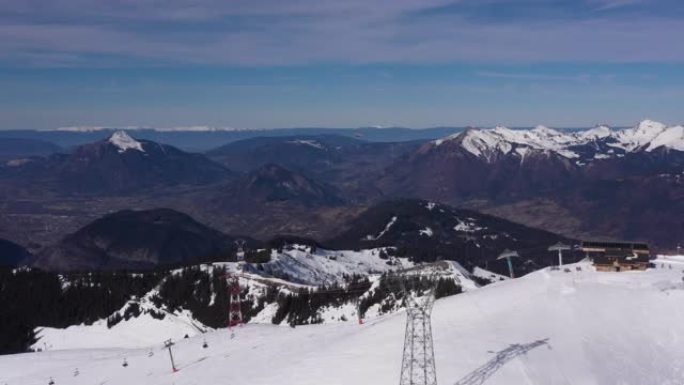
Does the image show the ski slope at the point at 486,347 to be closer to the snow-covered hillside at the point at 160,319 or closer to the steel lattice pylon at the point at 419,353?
the steel lattice pylon at the point at 419,353

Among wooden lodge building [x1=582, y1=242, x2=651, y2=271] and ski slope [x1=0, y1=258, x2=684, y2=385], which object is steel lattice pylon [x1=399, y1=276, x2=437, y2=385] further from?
wooden lodge building [x1=582, y1=242, x2=651, y2=271]

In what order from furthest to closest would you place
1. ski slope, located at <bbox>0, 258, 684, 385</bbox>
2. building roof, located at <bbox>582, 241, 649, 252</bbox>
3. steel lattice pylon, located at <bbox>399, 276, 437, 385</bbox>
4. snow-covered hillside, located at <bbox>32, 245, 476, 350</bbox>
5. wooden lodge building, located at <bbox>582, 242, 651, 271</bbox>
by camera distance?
1. snow-covered hillside, located at <bbox>32, 245, 476, 350</bbox>
2. building roof, located at <bbox>582, 241, 649, 252</bbox>
3. wooden lodge building, located at <bbox>582, 242, 651, 271</bbox>
4. ski slope, located at <bbox>0, 258, 684, 385</bbox>
5. steel lattice pylon, located at <bbox>399, 276, 437, 385</bbox>

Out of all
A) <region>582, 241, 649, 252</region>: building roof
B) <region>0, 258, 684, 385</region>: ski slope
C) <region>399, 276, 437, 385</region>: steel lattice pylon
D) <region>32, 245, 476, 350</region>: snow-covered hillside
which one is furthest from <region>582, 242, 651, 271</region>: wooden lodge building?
<region>399, 276, 437, 385</region>: steel lattice pylon

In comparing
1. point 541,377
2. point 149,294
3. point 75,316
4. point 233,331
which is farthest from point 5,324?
point 541,377

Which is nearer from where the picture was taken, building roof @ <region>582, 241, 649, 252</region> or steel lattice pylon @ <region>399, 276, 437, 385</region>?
steel lattice pylon @ <region>399, 276, 437, 385</region>

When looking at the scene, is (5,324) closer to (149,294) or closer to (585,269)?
(149,294)

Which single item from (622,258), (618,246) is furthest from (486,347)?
(618,246)

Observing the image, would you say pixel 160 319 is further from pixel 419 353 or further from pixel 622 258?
pixel 419 353

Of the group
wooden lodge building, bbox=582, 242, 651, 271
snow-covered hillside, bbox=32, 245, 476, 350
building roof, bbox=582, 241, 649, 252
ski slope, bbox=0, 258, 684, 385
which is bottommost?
snow-covered hillside, bbox=32, 245, 476, 350

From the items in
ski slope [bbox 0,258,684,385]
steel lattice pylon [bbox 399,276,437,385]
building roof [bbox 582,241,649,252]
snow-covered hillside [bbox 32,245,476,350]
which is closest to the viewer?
steel lattice pylon [bbox 399,276,437,385]
